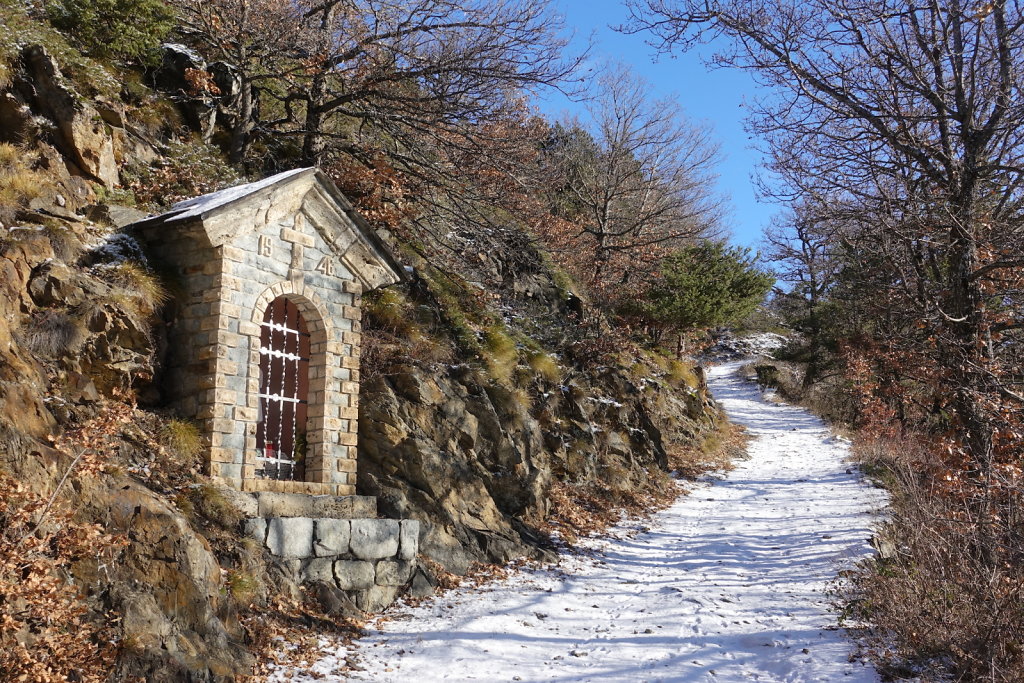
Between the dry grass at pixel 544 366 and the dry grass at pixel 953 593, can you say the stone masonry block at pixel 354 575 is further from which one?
the dry grass at pixel 544 366

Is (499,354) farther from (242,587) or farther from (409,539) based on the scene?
(242,587)

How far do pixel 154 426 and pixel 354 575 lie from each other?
282cm

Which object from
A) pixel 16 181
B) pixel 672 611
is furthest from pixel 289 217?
pixel 672 611

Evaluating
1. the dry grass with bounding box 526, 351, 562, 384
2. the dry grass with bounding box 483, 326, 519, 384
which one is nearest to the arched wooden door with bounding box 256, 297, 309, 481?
the dry grass with bounding box 483, 326, 519, 384

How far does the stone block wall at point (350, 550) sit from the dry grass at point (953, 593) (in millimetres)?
5270

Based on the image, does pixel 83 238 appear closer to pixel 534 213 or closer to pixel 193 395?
pixel 193 395

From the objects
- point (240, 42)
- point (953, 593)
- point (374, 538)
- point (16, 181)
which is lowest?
point (374, 538)

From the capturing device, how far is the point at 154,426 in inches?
333

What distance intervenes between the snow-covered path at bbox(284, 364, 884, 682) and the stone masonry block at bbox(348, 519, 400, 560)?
0.75 m

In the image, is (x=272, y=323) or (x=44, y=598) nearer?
(x=44, y=598)

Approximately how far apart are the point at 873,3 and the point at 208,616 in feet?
31.7

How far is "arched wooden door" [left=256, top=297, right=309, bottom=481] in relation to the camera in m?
9.99

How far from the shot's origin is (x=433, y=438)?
38.3 feet

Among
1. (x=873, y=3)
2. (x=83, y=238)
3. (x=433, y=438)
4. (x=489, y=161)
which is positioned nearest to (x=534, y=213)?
(x=489, y=161)
